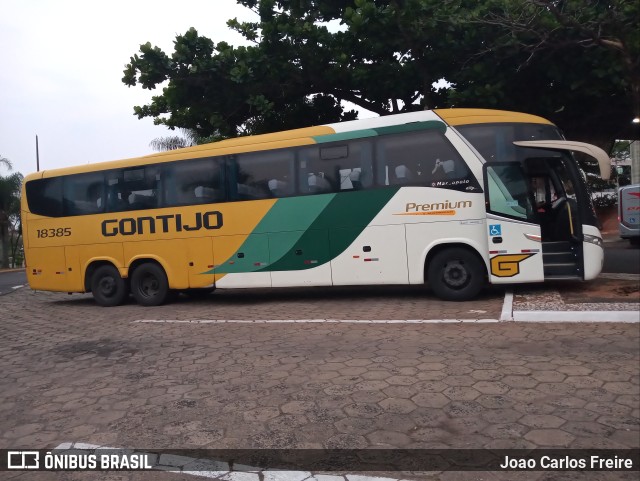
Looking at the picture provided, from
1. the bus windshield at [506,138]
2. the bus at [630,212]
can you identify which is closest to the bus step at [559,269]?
the bus windshield at [506,138]

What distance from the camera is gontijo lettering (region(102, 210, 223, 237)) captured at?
948 centimetres

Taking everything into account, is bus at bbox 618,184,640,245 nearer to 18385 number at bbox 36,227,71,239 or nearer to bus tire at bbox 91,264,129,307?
bus tire at bbox 91,264,129,307

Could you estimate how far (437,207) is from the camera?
8.12 metres

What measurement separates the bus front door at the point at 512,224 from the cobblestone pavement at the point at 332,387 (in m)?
0.89

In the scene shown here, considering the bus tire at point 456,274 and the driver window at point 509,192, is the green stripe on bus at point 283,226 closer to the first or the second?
the bus tire at point 456,274

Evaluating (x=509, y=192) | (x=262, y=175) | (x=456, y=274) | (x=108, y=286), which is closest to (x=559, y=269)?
(x=509, y=192)

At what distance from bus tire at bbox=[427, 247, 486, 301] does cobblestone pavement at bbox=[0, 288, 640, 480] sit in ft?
2.37

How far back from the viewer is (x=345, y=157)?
8.65m

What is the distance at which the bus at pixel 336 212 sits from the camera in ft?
25.7

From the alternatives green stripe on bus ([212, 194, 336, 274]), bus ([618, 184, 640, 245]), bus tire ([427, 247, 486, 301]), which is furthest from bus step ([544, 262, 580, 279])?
bus ([618, 184, 640, 245])

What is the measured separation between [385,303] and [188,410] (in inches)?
201

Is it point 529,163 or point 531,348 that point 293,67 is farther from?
point 531,348

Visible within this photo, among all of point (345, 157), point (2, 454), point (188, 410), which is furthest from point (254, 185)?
point (2, 454)

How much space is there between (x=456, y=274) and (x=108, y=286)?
23.4 ft
